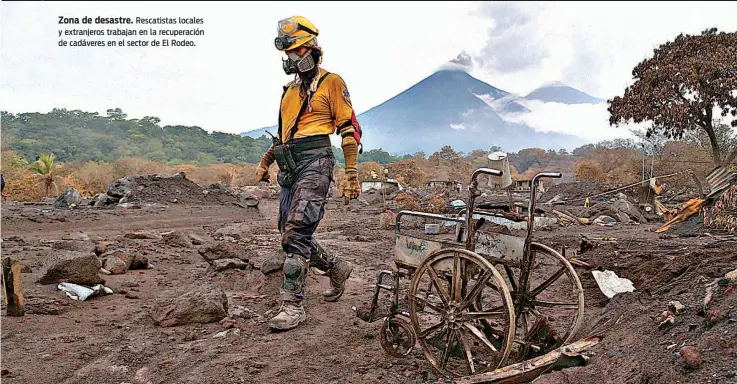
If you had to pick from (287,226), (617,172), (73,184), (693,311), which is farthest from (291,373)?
(617,172)

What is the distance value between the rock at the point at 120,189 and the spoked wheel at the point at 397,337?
687 inches

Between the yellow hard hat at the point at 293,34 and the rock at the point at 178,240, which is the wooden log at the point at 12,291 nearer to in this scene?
the yellow hard hat at the point at 293,34

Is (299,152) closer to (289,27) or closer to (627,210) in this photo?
(289,27)

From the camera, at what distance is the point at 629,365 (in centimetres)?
253

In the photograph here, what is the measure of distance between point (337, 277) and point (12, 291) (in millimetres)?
2612

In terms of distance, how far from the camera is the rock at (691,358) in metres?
2.21

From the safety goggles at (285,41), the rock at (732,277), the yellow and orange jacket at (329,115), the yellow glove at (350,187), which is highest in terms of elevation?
the safety goggles at (285,41)

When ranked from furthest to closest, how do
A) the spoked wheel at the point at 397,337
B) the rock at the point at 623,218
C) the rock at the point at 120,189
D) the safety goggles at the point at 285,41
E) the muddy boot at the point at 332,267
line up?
the rock at the point at 120,189 < the rock at the point at 623,218 < the muddy boot at the point at 332,267 < the safety goggles at the point at 285,41 < the spoked wheel at the point at 397,337

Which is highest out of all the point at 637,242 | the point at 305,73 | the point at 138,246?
the point at 305,73

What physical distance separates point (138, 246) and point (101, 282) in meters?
2.88

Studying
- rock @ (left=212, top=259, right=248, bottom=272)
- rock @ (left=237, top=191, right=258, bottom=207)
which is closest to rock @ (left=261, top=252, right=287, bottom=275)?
rock @ (left=212, top=259, right=248, bottom=272)

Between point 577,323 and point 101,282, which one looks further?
point 101,282

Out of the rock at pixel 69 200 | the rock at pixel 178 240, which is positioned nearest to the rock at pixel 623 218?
the rock at pixel 178 240

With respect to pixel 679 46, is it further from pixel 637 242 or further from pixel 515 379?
pixel 515 379
